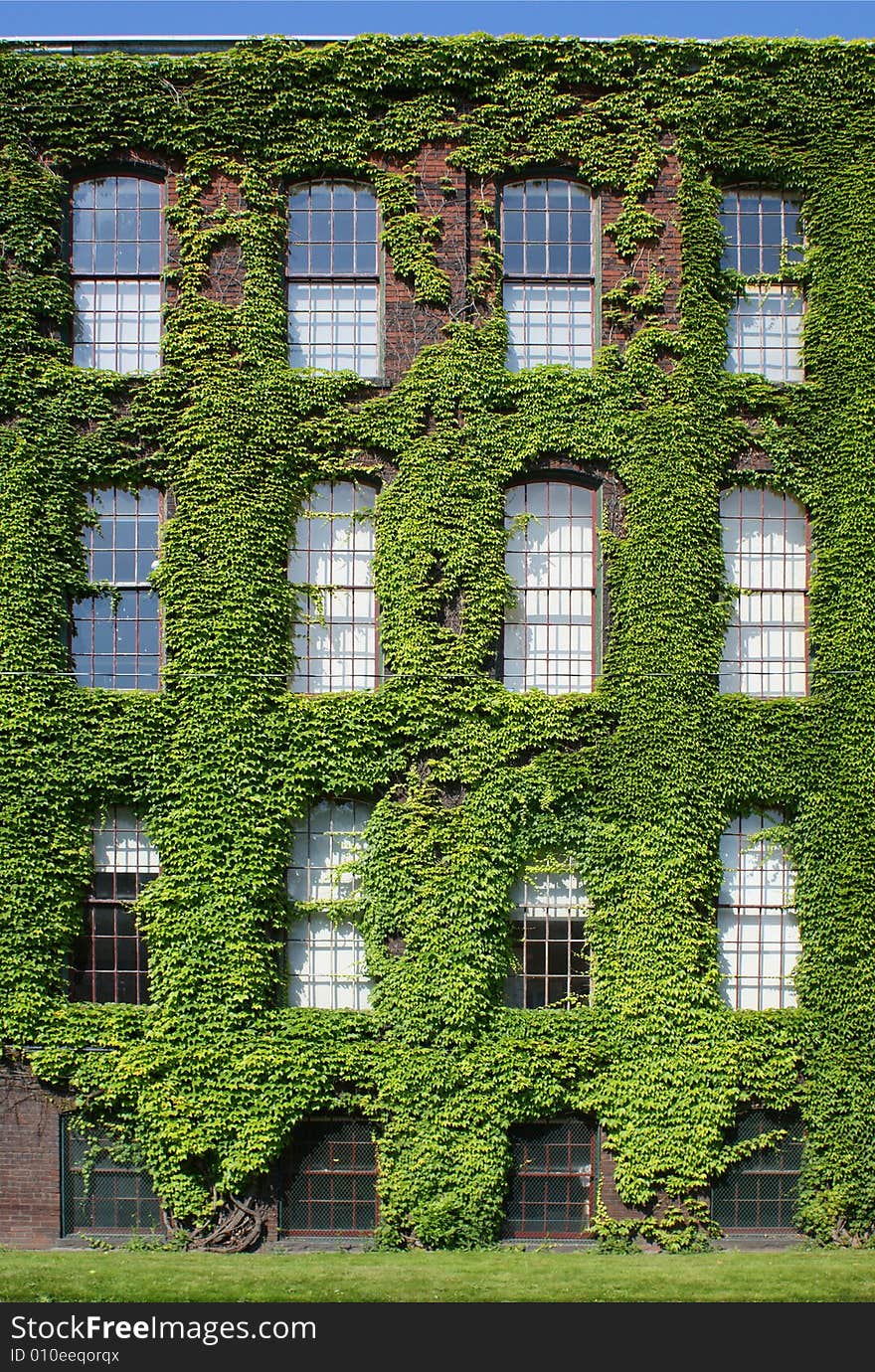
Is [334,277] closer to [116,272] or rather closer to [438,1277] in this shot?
[116,272]

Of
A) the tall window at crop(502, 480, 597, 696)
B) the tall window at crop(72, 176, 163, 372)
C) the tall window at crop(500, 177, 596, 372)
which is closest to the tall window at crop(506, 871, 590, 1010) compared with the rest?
the tall window at crop(502, 480, 597, 696)

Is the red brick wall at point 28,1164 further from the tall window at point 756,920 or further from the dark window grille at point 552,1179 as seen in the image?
the tall window at point 756,920

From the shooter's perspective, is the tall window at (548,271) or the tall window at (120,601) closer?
the tall window at (120,601)

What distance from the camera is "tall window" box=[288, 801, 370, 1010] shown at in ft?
46.8

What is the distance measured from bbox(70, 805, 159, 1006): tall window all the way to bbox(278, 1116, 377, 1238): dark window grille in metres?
2.97

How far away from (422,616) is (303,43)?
822 cm

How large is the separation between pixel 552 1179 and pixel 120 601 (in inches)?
387

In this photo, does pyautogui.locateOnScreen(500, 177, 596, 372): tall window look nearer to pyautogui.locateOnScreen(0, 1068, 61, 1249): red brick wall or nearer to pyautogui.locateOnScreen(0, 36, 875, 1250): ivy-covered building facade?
pyautogui.locateOnScreen(0, 36, 875, 1250): ivy-covered building facade

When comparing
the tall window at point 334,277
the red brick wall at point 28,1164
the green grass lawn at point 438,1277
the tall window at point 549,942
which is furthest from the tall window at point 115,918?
the tall window at point 334,277

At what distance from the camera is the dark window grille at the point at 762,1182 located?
45.2 ft

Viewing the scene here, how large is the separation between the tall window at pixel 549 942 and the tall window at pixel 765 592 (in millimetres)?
3707

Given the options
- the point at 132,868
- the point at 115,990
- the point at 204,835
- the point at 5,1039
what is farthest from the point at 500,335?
the point at 5,1039

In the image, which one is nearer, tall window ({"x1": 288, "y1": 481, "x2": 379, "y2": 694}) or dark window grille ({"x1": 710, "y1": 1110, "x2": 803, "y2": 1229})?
dark window grille ({"x1": 710, "y1": 1110, "x2": 803, "y2": 1229})

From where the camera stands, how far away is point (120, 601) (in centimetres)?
1462
